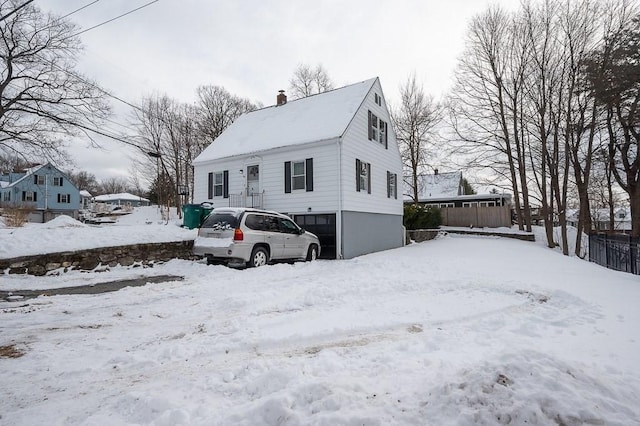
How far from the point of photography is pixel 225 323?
4.71 meters

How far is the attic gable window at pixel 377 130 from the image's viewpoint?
53.0 feet

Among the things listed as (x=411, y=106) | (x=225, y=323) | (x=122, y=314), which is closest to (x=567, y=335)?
(x=225, y=323)

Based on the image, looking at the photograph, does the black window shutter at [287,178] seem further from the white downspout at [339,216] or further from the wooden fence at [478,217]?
the wooden fence at [478,217]

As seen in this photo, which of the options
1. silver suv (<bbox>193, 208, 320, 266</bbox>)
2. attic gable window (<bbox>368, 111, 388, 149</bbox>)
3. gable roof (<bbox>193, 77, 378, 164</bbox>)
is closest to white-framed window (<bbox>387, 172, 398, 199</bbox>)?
attic gable window (<bbox>368, 111, 388, 149</bbox>)

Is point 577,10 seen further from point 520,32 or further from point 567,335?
point 567,335

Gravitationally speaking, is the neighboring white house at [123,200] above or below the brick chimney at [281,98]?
below

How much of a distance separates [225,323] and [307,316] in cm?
118

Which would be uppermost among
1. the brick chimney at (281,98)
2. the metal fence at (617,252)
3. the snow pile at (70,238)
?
the brick chimney at (281,98)

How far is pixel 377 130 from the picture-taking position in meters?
16.9

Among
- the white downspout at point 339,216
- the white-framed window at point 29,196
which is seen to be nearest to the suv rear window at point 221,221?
the white downspout at point 339,216

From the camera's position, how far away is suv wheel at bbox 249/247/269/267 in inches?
378

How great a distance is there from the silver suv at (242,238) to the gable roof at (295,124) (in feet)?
16.0

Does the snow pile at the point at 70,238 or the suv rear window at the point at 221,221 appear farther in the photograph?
the suv rear window at the point at 221,221

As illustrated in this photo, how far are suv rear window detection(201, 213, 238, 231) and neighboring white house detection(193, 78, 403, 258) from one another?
4.81 meters
